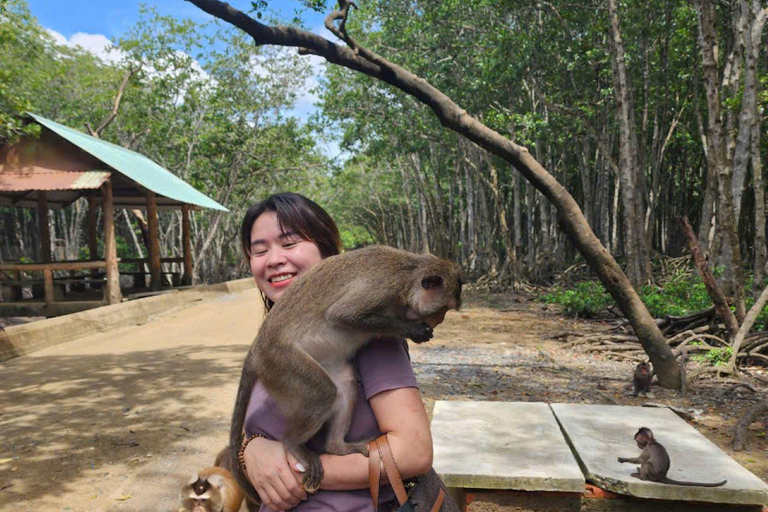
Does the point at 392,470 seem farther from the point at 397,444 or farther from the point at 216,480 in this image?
the point at 216,480

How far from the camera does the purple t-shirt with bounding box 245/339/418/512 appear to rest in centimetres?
169

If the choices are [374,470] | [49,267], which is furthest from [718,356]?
[49,267]

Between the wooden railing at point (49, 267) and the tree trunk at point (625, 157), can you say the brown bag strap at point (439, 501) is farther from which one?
the wooden railing at point (49, 267)

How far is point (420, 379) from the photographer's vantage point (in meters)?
7.59

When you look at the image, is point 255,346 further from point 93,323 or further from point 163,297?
point 163,297

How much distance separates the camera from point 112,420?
237 inches

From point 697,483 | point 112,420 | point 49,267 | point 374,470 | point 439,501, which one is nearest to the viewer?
point 374,470

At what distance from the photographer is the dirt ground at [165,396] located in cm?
458

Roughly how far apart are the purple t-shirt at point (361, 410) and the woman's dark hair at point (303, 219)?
0.53m

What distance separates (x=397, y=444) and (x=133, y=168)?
13900mm

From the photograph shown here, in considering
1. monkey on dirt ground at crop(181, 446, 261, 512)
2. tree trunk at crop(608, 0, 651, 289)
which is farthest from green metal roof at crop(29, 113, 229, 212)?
monkey on dirt ground at crop(181, 446, 261, 512)

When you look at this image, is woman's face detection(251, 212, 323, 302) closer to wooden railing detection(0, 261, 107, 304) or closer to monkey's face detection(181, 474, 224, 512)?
monkey's face detection(181, 474, 224, 512)

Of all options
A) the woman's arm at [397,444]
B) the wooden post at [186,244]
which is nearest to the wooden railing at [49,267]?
the wooden post at [186,244]

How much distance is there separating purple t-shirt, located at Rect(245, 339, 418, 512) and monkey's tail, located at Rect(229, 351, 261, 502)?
0.03 metres
